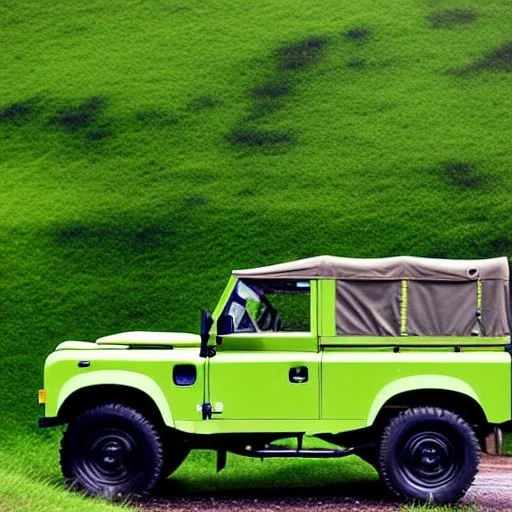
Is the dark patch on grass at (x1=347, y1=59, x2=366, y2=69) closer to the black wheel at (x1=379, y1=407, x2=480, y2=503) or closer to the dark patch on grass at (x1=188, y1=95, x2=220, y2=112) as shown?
the dark patch on grass at (x1=188, y1=95, x2=220, y2=112)

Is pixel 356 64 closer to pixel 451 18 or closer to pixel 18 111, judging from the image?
pixel 451 18

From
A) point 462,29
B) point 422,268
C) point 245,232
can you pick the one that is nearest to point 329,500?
point 422,268

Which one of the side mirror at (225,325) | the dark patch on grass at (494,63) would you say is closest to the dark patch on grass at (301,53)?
the dark patch on grass at (494,63)

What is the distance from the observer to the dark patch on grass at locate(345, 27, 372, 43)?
152 feet

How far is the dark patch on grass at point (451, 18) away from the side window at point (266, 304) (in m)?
35.1

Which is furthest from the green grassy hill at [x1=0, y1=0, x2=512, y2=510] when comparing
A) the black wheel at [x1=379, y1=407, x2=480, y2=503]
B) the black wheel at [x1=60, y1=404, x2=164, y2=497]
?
the black wheel at [x1=379, y1=407, x2=480, y2=503]

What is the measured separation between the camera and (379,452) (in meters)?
13.9

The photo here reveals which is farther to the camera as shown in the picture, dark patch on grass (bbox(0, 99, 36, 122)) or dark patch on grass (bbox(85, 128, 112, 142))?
dark patch on grass (bbox(0, 99, 36, 122))

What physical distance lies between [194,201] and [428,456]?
71.0 feet

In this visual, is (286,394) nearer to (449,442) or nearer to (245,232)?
(449,442)

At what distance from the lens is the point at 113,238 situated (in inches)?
1273

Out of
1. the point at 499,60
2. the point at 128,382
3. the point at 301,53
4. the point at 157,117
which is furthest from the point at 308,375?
the point at 499,60

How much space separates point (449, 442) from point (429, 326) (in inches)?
61.9

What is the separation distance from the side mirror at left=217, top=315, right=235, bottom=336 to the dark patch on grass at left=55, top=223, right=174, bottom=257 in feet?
56.9
